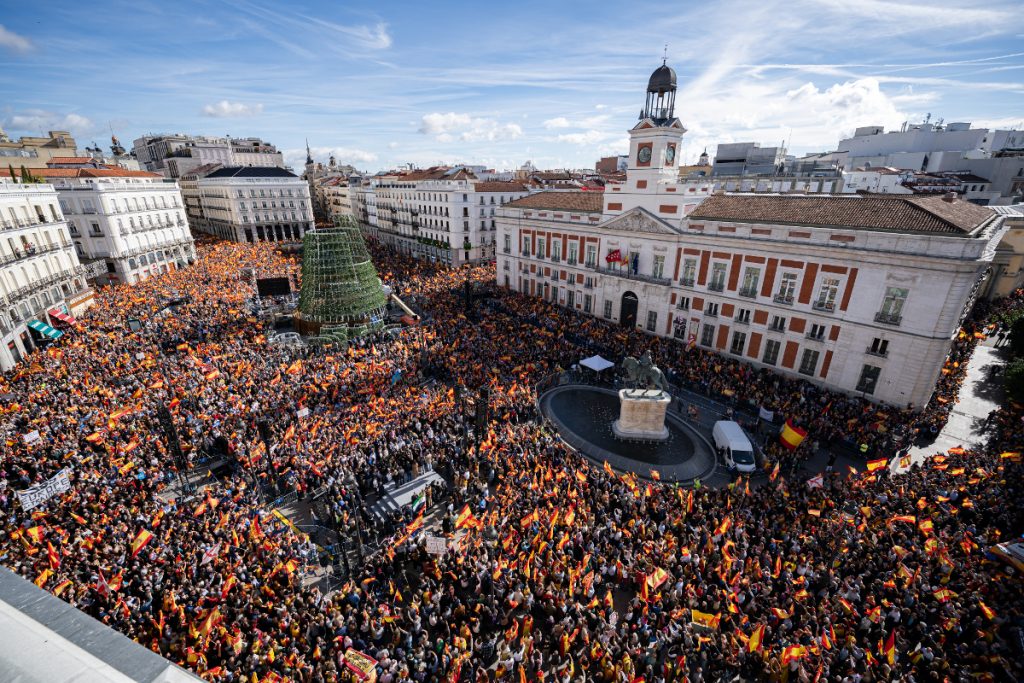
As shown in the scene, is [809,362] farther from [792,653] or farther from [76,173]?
[76,173]

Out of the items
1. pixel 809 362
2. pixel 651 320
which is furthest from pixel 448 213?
pixel 809 362

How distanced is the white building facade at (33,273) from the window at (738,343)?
1976 inches

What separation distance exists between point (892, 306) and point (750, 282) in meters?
8.26

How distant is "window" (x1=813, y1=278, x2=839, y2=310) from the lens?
29422 mm

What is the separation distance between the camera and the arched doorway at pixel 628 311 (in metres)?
41.1

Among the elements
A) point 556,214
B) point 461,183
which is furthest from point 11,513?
point 461,183

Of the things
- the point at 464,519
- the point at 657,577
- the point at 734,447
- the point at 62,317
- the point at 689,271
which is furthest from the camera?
the point at 62,317

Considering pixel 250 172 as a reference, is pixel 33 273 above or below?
below

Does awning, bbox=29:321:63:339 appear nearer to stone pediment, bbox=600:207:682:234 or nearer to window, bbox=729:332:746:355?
stone pediment, bbox=600:207:682:234

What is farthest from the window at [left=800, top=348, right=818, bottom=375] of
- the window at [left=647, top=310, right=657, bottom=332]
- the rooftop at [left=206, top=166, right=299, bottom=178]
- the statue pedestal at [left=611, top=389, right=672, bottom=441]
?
the rooftop at [left=206, top=166, right=299, bottom=178]

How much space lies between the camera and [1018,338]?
3123cm

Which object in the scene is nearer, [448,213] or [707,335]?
[707,335]

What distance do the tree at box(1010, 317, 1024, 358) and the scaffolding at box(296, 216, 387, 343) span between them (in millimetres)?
46611

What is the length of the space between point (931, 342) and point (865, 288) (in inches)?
174
